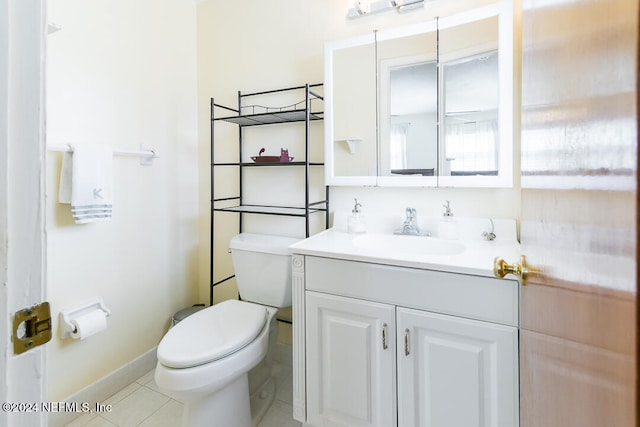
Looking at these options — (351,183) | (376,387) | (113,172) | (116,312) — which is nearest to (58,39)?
(113,172)

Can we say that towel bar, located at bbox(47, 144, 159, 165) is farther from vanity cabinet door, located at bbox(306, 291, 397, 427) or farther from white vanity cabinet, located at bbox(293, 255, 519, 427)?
vanity cabinet door, located at bbox(306, 291, 397, 427)

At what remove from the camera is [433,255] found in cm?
133

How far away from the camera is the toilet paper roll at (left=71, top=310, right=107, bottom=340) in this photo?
153cm

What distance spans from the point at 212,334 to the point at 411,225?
1.03m

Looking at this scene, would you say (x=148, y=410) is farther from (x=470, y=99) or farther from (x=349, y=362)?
(x=470, y=99)

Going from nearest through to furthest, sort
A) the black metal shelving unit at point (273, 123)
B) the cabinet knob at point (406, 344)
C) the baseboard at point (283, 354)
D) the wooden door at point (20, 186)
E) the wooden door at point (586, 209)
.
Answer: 1. the wooden door at point (586, 209)
2. the wooden door at point (20, 186)
3. the cabinet knob at point (406, 344)
4. the black metal shelving unit at point (273, 123)
5. the baseboard at point (283, 354)

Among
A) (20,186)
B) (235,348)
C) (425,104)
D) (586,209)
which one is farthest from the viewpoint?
(425,104)

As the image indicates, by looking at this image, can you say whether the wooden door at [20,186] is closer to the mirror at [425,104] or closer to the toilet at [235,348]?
the toilet at [235,348]

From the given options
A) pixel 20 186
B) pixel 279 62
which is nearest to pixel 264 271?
pixel 279 62

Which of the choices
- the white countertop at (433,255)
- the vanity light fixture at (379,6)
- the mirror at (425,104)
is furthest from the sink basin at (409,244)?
the vanity light fixture at (379,6)

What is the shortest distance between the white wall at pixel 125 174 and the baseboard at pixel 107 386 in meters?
0.04

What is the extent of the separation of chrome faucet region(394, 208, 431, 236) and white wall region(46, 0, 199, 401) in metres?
1.41

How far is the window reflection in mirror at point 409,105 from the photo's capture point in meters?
1.57

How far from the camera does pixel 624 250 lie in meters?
0.24
